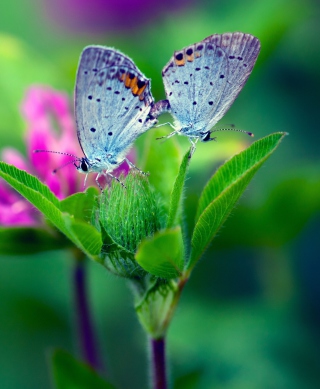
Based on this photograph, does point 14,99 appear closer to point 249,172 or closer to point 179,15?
point 179,15

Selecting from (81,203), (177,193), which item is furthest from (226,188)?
(81,203)

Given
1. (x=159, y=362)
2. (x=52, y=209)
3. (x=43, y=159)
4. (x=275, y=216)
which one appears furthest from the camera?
(x=275, y=216)

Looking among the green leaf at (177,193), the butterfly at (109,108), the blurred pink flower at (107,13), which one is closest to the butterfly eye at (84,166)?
the butterfly at (109,108)

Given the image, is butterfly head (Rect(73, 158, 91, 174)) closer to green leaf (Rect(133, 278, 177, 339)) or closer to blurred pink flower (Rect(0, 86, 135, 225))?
blurred pink flower (Rect(0, 86, 135, 225))

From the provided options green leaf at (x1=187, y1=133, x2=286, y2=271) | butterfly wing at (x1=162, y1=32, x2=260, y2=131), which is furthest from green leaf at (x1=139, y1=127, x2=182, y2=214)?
green leaf at (x1=187, y1=133, x2=286, y2=271)

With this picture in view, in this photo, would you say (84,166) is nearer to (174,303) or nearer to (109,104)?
(109,104)

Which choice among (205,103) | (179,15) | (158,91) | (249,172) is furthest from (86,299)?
(179,15)

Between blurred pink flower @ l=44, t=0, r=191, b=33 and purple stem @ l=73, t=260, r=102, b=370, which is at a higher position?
blurred pink flower @ l=44, t=0, r=191, b=33
